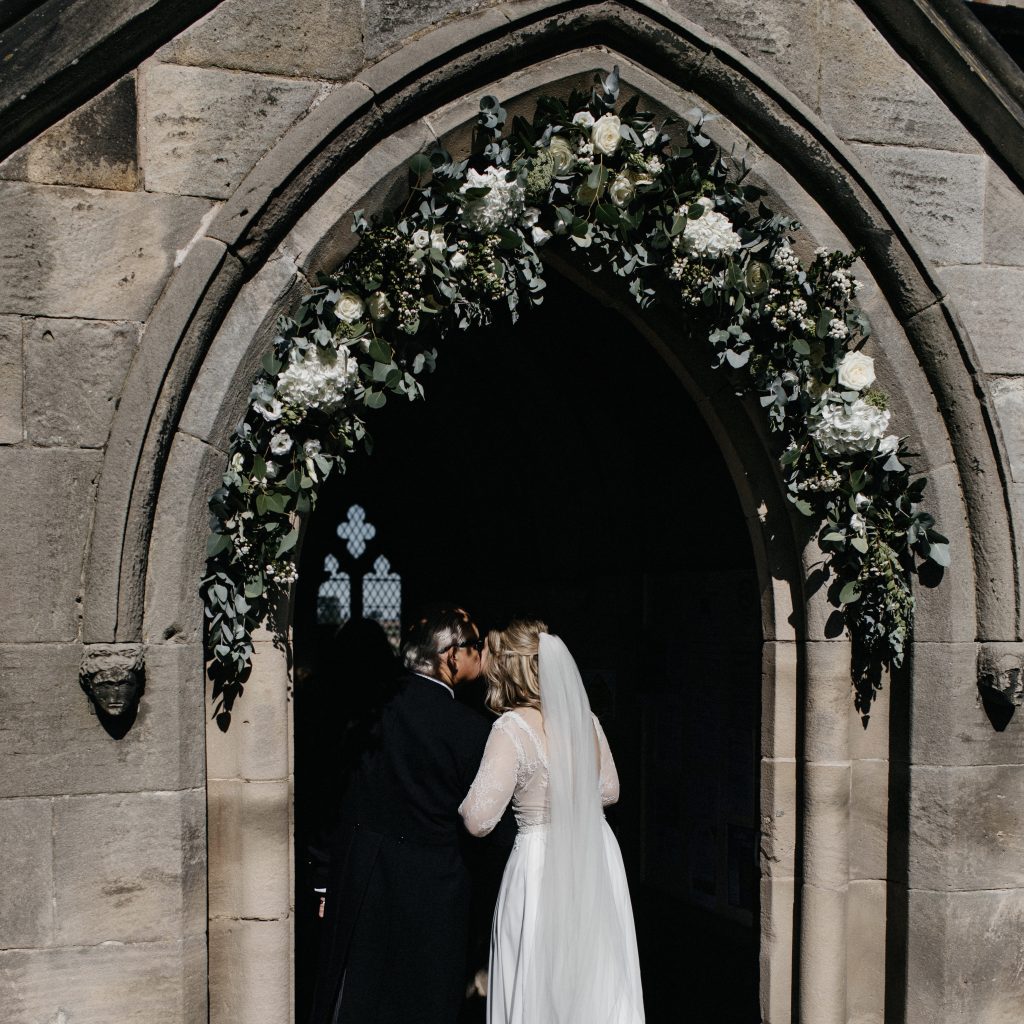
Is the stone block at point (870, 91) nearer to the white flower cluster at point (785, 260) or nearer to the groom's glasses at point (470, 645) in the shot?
the white flower cluster at point (785, 260)

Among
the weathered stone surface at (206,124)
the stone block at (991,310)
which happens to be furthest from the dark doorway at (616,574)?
the weathered stone surface at (206,124)

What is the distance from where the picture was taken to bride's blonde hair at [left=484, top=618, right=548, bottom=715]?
3.90 meters

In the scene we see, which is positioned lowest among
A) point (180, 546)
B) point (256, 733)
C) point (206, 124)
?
point (256, 733)

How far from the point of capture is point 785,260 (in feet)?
12.8

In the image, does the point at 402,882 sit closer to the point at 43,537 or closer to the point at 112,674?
the point at 112,674

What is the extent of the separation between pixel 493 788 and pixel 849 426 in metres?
1.54

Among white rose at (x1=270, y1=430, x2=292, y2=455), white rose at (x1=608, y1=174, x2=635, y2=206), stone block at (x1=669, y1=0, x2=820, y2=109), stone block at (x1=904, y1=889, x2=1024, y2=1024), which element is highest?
stone block at (x1=669, y1=0, x2=820, y2=109)

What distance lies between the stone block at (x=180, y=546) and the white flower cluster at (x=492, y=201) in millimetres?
1018

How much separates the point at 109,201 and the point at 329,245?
0.60 meters

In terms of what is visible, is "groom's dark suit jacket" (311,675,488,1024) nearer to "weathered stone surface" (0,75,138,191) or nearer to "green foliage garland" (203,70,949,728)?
"green foliage garland" (203,70,949,728)

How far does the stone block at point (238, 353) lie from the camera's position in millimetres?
3504

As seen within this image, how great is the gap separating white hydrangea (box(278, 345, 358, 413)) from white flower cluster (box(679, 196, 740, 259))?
1.11m

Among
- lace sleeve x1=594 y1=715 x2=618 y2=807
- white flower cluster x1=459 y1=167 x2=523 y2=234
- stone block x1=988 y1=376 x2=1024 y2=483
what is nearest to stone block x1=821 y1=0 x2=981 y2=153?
stone block x1=988 y1=376 x2=1024 y2=483

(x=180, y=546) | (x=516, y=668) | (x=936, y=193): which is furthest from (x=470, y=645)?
(x=936, y=193)
